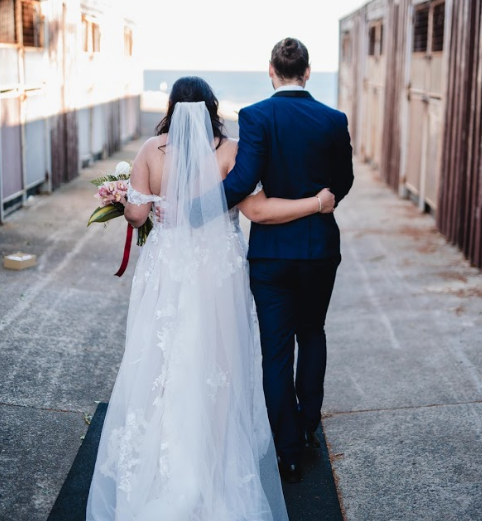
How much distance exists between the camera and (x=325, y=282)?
3941 mm

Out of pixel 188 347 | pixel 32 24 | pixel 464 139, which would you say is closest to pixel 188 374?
pixel 188 347

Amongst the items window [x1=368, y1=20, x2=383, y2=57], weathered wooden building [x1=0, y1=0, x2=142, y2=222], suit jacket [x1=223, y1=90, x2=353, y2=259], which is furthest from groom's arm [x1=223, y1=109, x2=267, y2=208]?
window [x1=368, y1=20, x2=383, y2=57]

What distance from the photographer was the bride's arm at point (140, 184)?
3678mm

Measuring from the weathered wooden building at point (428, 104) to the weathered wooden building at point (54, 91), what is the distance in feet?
17.9

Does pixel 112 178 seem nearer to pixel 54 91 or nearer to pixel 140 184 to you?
pixel 140 184

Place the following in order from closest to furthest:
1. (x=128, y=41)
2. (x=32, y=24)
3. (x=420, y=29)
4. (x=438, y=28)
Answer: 1. (x=438, y=28)
2. (x=32, y=24)
3. (x=420, y=29)
4. (x=128, y=41)

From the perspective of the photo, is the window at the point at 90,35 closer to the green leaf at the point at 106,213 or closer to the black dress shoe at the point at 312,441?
the green leaf at the point at 106,213

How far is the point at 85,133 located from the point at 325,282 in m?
12.5

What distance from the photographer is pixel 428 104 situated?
1179cm

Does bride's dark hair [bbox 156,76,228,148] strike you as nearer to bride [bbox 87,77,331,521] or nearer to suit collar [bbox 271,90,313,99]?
bride [bbox 87,77,331,521]

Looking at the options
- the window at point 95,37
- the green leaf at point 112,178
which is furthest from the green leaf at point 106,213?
the window at point 95,37

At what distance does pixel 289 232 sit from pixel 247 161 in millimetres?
394

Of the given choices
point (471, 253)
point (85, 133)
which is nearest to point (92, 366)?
point (471, 253)

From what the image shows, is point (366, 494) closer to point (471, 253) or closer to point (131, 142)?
point (471, 253)
